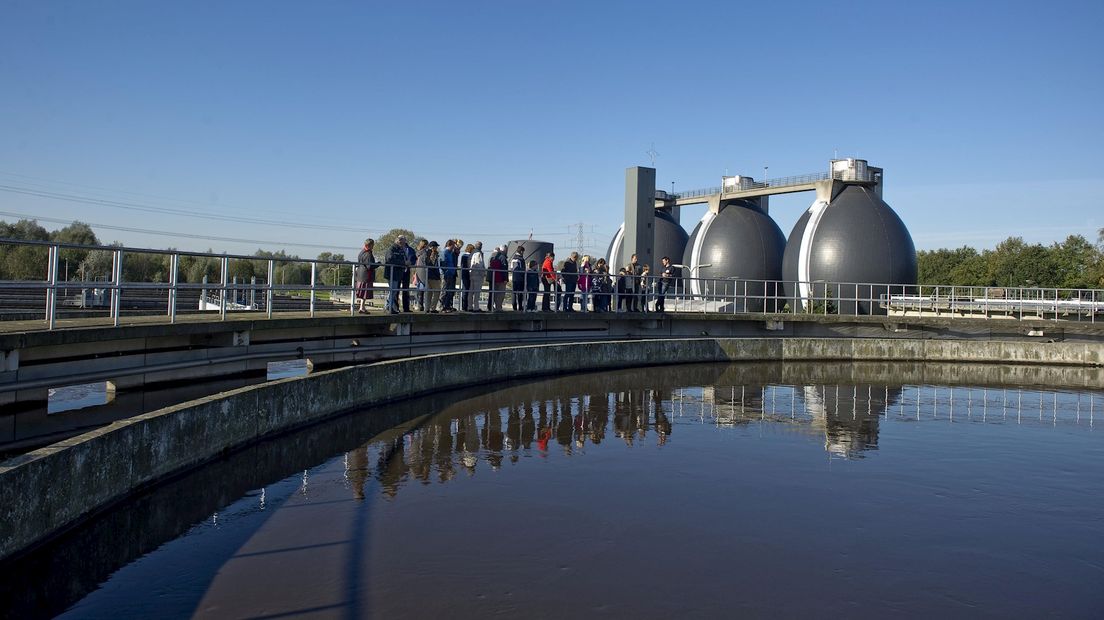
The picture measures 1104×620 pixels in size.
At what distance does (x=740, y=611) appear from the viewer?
5117 mm

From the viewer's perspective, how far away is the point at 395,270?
15.8 metres

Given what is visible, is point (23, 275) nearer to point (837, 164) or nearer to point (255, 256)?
point (255, 256)

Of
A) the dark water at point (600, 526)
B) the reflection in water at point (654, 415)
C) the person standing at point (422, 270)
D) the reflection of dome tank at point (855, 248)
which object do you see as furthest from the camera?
the reflection of dome tank at point (855, 248)

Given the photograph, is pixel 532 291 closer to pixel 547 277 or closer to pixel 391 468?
pixel 547 277

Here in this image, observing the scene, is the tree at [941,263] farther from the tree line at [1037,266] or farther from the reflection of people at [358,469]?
the reflection of people at [358,469]

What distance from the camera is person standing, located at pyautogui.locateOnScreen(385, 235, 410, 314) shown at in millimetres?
15297

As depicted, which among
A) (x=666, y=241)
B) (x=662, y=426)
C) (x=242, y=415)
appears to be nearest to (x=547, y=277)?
(x=662, y=426)

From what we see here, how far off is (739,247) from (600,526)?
41.8 m

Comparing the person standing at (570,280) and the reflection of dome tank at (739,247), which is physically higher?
the reflection of dome tank at (739,247)

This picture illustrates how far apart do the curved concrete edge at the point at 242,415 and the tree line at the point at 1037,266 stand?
44977 mm

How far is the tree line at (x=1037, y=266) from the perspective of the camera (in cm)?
6125

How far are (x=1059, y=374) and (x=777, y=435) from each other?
13733mm

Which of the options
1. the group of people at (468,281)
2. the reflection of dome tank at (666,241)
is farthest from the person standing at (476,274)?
the reflection of dome tank at (666,241)

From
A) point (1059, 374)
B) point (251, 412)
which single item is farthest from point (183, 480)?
point (1059, 374)
